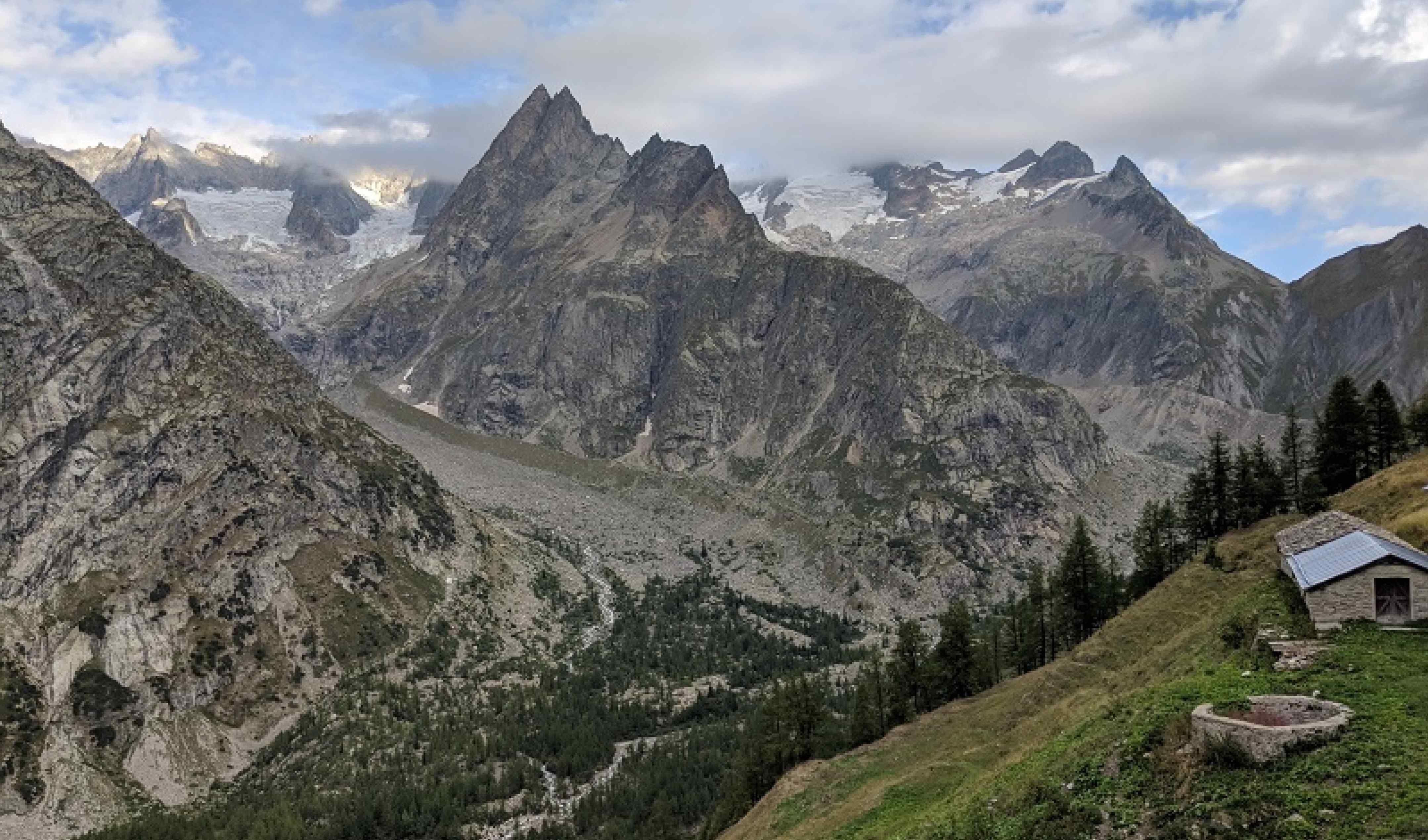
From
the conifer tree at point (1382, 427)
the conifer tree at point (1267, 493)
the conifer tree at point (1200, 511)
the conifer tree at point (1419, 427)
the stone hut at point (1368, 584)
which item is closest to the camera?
the stone hut at point (1368, 584)

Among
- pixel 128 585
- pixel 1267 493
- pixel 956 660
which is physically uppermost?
pixel 1267 493

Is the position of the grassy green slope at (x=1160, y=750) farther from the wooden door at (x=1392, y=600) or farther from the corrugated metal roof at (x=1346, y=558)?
the corrugated metal roof at (x=1346, y=558)

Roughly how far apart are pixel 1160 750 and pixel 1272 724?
10.7 feet

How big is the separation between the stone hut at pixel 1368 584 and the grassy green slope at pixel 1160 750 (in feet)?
4.57

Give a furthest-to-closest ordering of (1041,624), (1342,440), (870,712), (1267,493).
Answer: (1041,624), (1342,440), (870,712), (1267,493)

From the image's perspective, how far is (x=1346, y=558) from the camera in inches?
1533

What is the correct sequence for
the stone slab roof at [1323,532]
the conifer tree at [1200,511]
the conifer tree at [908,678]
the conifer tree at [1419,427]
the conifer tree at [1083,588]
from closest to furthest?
the stone slab roof at [1323,532] → the conifer tree at [1419,427] → the conifer tree at [908,678] → the conifer tree at [1083,588] → the conifer tree at [1200,511]

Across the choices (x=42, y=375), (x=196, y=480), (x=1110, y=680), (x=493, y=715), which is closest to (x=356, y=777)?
(x=493, y=715)

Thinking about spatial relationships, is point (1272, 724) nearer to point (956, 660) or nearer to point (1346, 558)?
point (1346, 558)

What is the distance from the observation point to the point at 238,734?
157 metres

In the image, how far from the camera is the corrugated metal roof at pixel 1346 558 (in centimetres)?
3684

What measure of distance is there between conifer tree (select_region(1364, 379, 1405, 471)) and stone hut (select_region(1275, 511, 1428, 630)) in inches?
2088

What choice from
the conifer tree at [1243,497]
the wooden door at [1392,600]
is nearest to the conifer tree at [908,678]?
the conifer tree at [1243,497]

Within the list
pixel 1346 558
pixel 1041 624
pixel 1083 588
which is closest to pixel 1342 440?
pixel 1083 588
